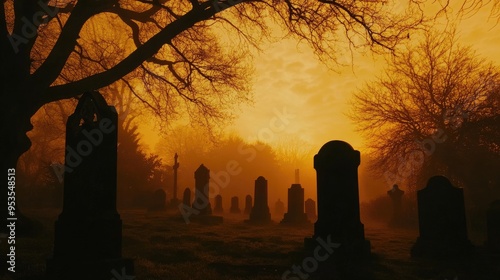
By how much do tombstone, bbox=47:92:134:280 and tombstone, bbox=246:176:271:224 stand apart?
11.2 meters

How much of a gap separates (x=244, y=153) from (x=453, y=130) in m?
36.9

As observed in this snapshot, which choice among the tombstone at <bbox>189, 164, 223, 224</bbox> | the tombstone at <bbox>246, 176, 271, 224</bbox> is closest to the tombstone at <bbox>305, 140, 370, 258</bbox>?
the tombstone at <bbox>189, 164, 223, 224</bbox>

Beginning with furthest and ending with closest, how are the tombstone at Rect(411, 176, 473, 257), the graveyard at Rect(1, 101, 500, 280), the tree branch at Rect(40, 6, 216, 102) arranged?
the tree branch at Rect(40, 6, 216, 102), the tombstone at Rect(411, 176, 473, 257), the graveyard at Rect(1, 101, 500, 280)

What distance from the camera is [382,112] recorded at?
20375 mm

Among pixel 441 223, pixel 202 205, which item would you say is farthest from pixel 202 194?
pixel 441 223

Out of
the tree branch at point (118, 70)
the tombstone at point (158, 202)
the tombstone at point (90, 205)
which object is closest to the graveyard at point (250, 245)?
the tombstone at point (90, 205)

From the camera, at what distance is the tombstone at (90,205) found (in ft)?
14.5

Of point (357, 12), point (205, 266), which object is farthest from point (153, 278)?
point (357, 12)

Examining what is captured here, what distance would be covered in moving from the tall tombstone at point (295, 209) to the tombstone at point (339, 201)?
788cm

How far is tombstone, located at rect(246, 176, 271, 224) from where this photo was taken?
51.9 feet

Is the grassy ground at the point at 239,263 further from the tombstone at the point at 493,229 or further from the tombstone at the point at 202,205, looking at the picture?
the tombstone at the point at 202,205

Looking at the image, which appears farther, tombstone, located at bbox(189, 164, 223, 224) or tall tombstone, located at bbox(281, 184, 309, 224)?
tall tombstone, located at bbox(281, 184, 309, 224)

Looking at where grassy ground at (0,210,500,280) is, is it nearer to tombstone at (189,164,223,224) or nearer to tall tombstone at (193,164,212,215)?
tombstone at (189,164,223,224)

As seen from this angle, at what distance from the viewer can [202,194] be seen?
16.7 meters
